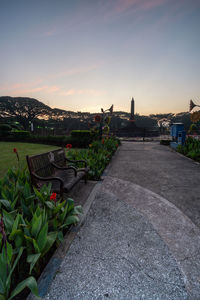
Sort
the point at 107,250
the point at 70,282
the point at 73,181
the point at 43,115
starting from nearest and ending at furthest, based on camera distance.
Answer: the point at 70,282 → the point at 107,250 → the point at 73,181 → the point at 43,115

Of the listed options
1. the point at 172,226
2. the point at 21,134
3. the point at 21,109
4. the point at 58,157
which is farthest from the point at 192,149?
the point at 21,109

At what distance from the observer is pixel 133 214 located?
121 inches

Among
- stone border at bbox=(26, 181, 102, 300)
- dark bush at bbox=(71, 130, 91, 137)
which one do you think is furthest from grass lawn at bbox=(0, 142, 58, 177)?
stone border at bbox=(26, 181, 102, 300)

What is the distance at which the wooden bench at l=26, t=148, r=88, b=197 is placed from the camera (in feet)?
10.1

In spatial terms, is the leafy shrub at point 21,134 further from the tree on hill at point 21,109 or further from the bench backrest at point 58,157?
the tree on hill at point 21,109

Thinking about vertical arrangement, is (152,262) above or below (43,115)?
below

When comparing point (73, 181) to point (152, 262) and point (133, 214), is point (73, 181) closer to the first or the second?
point (133, 214)

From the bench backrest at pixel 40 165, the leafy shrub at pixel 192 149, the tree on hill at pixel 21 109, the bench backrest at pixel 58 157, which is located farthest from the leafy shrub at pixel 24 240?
the tree on hill at pixel 21 109

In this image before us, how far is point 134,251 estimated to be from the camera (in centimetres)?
211

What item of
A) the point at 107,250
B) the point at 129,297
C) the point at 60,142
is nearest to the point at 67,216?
the point at 107,250

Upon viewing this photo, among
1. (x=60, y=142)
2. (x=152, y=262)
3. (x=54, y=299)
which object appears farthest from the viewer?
(x=60, y=142)

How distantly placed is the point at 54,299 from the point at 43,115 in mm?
48157

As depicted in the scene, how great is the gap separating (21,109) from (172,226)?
4630 centimetres

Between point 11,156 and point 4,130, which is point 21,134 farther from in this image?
point 11,156
